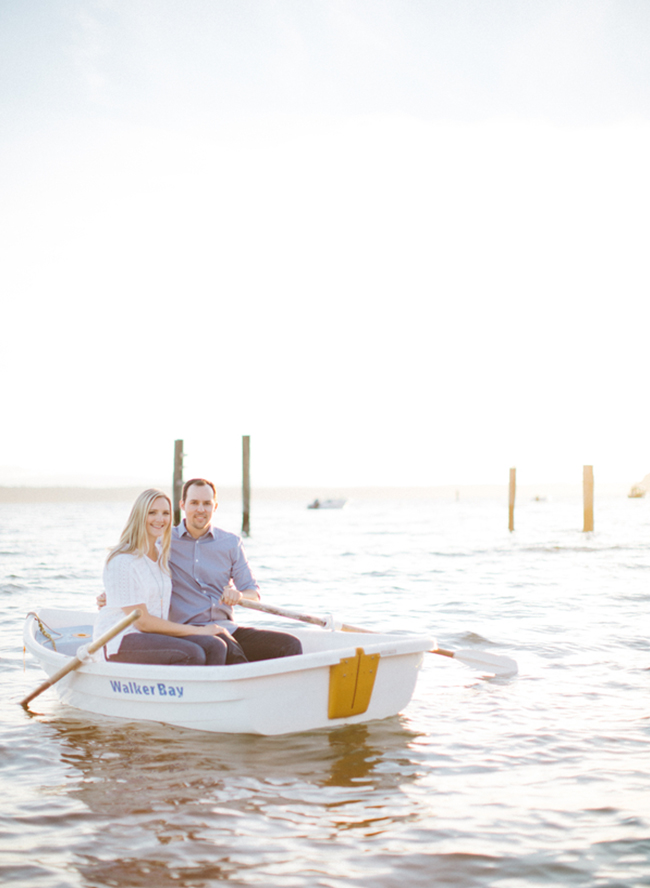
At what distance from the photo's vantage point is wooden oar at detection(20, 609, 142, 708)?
5359 mm

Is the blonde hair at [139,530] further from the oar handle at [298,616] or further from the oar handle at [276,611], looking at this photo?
the oar handle at [298,616]

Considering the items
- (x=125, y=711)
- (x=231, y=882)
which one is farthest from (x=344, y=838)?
(x=125, y=711)

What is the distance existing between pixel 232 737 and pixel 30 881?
214 cm

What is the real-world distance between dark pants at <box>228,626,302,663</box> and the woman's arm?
466 millimetres

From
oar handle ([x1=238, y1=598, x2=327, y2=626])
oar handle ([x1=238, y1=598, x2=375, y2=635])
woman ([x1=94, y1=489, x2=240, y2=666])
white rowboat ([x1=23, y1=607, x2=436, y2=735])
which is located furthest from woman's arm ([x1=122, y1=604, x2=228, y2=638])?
oar handle ([x1=238, y1=598, x2=375, y2=635])

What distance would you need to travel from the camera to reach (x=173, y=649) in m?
5.71

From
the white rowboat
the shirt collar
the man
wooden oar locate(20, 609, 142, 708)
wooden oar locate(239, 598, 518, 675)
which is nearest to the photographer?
the white rowboat

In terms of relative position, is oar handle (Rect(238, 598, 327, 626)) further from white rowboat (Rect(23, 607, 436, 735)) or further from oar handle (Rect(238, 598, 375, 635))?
white rowboat (Rect(23, 607, 436, 735))

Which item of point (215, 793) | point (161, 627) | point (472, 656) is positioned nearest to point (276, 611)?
point (161, 627)

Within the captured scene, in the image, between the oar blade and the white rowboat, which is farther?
the oar blade

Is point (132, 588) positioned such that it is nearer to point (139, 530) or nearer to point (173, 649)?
point (139, 530)

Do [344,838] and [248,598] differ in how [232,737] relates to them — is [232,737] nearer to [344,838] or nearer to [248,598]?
[248,598]

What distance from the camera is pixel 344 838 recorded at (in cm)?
393

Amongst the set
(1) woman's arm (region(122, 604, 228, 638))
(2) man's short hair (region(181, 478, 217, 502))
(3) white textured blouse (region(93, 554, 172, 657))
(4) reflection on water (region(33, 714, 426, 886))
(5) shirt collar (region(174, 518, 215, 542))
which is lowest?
(4) reflection on water (region(33, 714, 426, 886))
